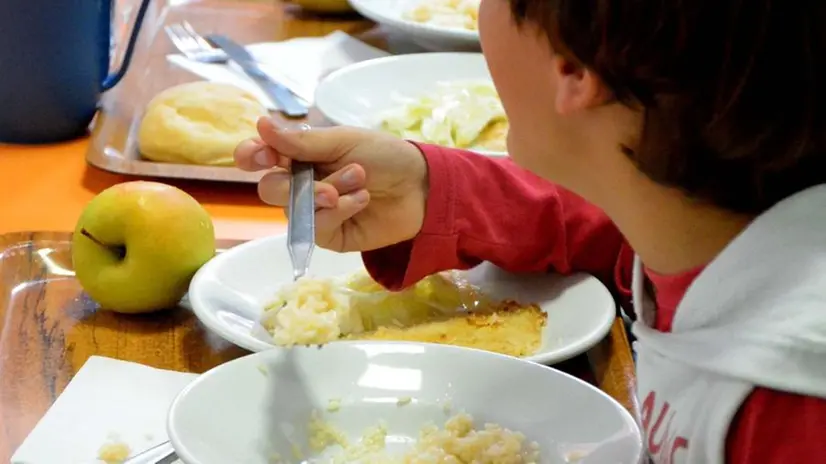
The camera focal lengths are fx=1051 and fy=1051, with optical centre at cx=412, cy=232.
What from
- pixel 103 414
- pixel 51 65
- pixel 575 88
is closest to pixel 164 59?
pixel 51 65

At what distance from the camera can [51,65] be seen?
118 centimetres

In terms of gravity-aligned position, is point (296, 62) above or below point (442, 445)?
below

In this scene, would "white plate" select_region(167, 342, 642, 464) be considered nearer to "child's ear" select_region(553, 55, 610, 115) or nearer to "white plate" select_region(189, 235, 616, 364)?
"white plate" select_region(189, 235, 616, 364)

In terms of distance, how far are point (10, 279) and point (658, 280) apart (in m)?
0.53

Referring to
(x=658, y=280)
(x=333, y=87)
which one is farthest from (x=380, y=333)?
(x=333, y=87)

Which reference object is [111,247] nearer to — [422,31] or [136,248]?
[136,248]

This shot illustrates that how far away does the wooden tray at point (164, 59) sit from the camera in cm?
109

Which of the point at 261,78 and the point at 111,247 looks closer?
the point at 111,247

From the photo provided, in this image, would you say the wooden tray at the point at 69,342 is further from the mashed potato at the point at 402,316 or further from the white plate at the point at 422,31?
the white plate at the point at 422,31

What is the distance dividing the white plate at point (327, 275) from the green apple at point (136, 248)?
27 mm

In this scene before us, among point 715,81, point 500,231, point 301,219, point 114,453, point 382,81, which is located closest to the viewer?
point 715,81

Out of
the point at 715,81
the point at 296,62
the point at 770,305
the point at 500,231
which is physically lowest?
the point at 296,62

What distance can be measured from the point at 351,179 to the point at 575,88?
30 cm

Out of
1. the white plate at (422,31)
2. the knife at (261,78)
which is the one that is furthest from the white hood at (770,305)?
the white plate at (422,31)
